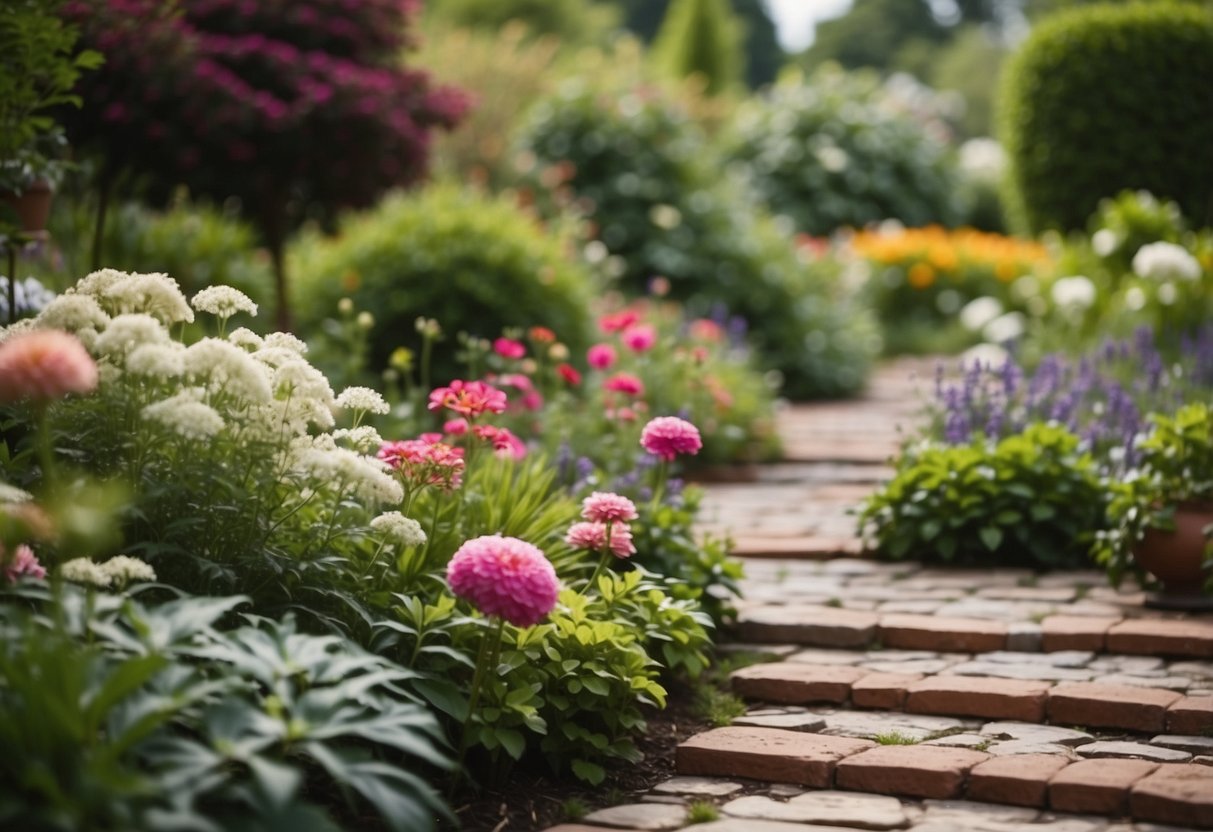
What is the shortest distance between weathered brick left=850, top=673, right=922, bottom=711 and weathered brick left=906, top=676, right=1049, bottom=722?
0.03 meters

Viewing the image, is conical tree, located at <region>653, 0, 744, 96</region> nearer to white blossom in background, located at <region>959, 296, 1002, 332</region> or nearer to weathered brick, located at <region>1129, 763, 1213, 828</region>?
white blossom in background, located at <region>959, 296, 1002, 332</region>

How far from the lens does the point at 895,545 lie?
194 inches

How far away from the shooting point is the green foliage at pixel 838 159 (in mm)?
13562

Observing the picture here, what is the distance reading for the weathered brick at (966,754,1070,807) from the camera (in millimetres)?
3035

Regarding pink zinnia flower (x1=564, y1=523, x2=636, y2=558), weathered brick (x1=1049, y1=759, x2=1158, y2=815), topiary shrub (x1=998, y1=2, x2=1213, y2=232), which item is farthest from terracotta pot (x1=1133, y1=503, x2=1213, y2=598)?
topiary shrub (x1=998, y1=2, x2=1213, y2=232)

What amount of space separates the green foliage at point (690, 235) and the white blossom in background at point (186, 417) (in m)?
6.26

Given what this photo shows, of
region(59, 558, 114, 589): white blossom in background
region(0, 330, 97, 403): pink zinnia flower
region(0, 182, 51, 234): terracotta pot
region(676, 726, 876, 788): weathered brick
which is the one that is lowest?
region(676, 726, 876, 788): weathered brick

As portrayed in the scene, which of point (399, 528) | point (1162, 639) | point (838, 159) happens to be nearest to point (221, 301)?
point (399, 528)

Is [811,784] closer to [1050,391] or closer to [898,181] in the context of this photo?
[1050,391]

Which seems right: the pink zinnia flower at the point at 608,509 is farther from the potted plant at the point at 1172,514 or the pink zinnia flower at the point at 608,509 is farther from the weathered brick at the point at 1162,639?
the potted plant at the point at 1172,514

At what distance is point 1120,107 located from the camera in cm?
1091

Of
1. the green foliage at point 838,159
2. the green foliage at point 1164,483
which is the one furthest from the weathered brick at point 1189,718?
the green foliage at point 838,159

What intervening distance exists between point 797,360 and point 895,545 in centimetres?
389

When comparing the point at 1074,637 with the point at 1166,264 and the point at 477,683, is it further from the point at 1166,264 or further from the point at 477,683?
the point at 1166,264
